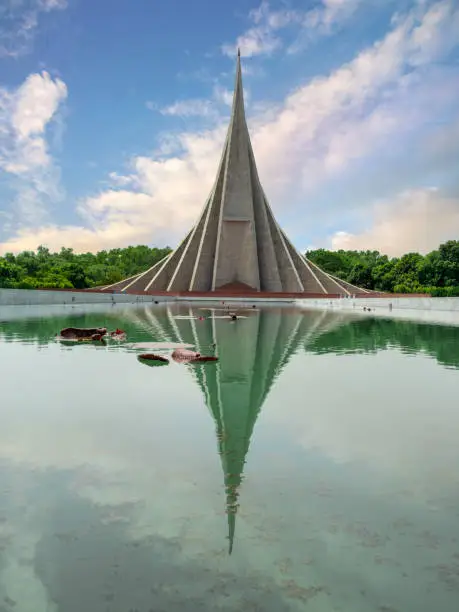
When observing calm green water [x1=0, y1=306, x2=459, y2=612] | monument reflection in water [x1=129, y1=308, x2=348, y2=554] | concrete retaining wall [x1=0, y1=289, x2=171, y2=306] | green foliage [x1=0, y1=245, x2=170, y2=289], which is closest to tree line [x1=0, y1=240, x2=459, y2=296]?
green foliage [x1=0, y1=245, x2=170, y2=289]

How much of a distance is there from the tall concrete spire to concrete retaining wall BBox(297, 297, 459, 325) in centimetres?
1206

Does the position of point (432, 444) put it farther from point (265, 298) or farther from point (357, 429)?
point (265, 298)

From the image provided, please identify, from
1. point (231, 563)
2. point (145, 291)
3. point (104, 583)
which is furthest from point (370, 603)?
point (145, 291)

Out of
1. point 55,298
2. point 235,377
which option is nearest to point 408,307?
point 55,298

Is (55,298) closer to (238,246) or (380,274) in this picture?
(238,246)

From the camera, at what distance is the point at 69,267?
41.2 meters

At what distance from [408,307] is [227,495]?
21108 mm

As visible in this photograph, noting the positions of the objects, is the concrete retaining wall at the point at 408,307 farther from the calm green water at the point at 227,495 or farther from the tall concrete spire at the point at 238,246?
the calm green water at the point at 227,495

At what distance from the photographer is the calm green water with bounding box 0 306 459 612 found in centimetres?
145

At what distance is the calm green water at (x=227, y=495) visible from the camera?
4.76 feet

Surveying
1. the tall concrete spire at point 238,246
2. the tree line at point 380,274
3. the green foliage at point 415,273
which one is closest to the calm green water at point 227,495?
the tree line at point 380,274

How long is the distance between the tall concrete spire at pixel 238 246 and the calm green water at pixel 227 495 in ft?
115

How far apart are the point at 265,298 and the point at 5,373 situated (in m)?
29.5

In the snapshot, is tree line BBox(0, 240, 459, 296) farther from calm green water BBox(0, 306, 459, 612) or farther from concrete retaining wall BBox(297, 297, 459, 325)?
calm green water BBox(0, 306, 459, 612)
